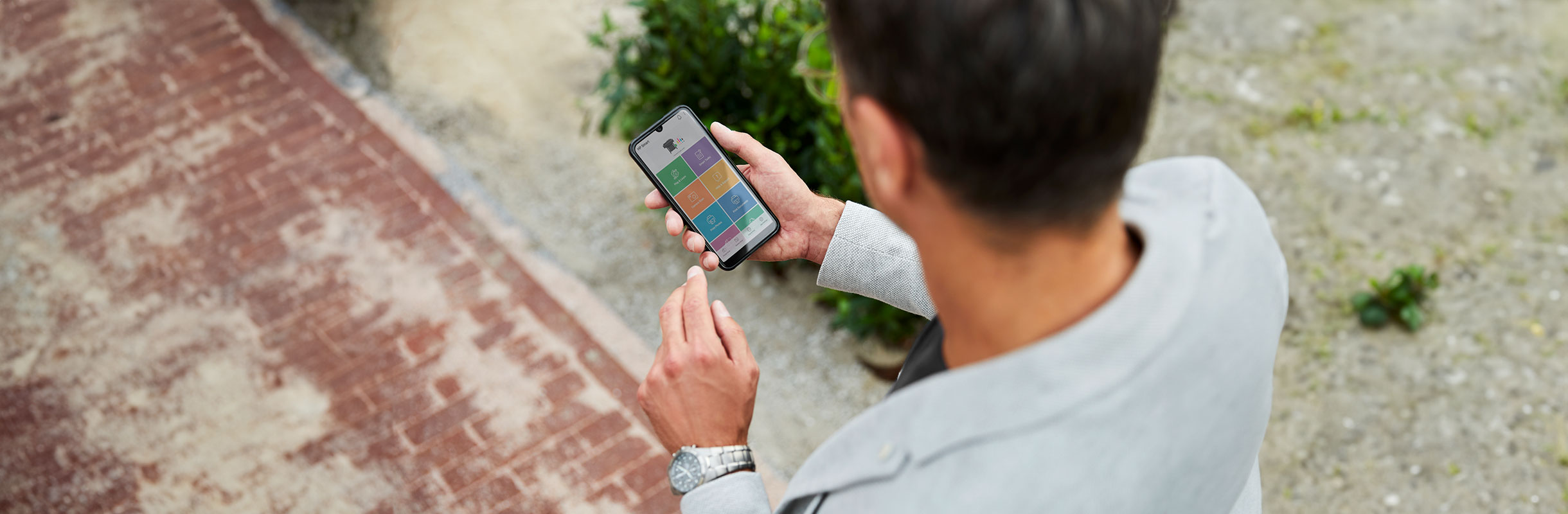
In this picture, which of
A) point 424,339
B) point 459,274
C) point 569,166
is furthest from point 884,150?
point 569,166

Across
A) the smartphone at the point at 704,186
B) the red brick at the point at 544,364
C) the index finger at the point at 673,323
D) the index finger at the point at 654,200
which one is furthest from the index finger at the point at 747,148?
the red brick at the point at 544,364

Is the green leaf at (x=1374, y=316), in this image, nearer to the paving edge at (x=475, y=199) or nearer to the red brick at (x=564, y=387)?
the paving edge at (x=475, y=199)

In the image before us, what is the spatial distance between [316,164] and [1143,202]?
427 centimetres

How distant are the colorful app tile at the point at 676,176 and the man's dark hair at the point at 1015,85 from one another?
1.53m

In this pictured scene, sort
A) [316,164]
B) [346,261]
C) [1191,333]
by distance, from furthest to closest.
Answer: [316,164], [346,261], [1191,333]

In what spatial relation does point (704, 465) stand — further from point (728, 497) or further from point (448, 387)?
point (448, 387)

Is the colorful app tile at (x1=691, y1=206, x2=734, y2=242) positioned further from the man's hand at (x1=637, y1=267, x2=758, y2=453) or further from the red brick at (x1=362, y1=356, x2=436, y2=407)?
the red brick at (x1=362, y1=356, x2=436, y2=407)

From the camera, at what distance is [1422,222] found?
4.44 meters

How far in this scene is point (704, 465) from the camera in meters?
1.61

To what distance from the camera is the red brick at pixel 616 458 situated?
359cm

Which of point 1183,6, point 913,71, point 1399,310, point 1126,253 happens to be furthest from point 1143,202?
point 1183,6

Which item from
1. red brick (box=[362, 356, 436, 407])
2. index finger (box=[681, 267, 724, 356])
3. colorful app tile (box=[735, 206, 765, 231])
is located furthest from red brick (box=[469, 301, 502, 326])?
index finger (box=[681, 267, 724, 356])

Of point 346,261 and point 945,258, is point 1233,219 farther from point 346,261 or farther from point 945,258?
point 346,261

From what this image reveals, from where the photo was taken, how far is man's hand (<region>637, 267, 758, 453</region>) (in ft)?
5.46
